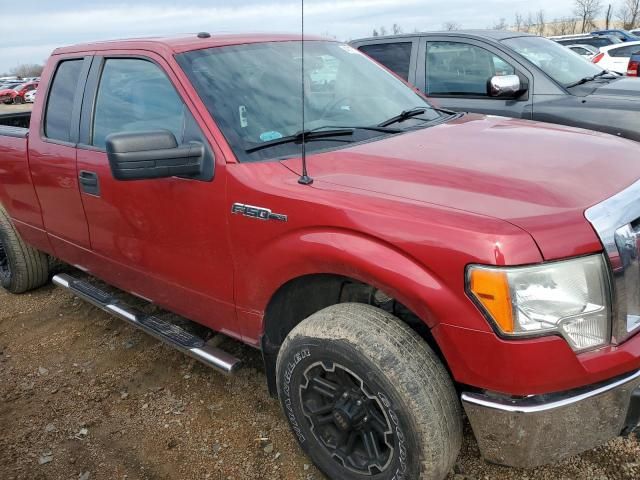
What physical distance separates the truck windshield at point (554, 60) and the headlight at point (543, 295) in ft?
13.3

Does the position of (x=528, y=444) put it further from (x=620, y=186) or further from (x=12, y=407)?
(x=12, y=407)

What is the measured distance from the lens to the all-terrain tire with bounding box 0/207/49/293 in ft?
15.0

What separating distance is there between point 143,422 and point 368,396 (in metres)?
1.47

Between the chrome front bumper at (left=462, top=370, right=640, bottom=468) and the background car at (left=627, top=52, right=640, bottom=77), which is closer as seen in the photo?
the chrome front bumper at (left=462, top=370, right=640, bottom=468)

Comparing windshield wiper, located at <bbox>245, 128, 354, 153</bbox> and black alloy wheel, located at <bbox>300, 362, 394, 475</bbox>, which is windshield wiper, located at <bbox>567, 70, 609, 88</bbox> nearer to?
windshield wiper, located at <bbox>245, 128, 354, 153</bbox>

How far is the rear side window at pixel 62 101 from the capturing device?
3.54m

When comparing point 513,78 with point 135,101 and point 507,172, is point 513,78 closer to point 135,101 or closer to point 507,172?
point 507,172

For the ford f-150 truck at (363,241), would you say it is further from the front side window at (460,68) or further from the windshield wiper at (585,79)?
the windshield wiper at (585,79)

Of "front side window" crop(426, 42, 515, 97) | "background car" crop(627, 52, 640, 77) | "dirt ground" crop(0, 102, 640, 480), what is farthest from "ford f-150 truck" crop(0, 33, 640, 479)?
"background car" crop(627, 52, 640, 77)

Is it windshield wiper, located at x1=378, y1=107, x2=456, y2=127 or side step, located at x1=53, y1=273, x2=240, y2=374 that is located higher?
windshield wiper, located at x1=378, y1=107, x2=456, y2=127

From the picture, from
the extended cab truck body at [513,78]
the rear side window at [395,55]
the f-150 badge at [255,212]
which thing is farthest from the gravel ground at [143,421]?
the rear side window at [395,55]

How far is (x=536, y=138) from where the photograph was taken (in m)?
2.64

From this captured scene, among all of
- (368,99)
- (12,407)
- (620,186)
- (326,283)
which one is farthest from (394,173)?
(12,407)

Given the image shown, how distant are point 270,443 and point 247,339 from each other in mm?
515
